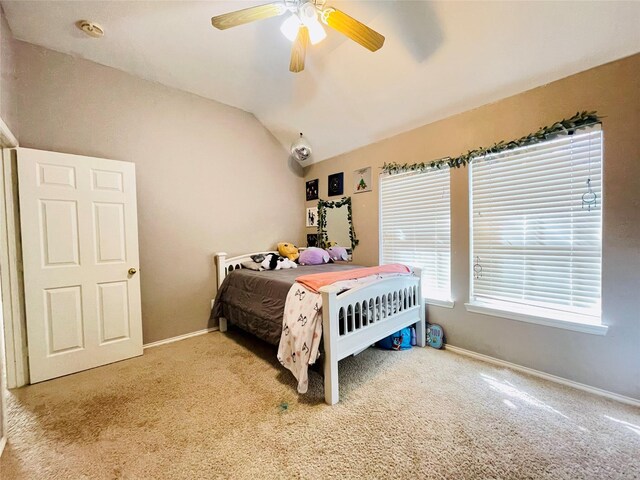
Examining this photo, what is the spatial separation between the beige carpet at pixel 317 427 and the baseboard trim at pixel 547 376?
7cm

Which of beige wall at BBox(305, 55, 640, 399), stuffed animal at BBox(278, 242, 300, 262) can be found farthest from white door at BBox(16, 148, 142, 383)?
beige wall at BBox(305, 55, 640, 399)

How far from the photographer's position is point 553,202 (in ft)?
6.69

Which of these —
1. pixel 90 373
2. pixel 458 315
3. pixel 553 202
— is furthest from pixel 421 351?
pixel 90 373

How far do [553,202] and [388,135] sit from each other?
1.72 m

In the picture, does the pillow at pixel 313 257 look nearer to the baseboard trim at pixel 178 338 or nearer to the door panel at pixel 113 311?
the baseboard trim at pixel 178 338

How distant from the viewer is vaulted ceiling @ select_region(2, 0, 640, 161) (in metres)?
1.74

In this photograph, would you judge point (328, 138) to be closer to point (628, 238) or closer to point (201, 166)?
point (201, 166)

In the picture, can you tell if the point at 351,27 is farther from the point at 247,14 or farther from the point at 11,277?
the point at 11,277

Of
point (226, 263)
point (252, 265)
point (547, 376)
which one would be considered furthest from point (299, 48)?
point (547, 376)

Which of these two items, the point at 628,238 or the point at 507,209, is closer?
the point at 628,238

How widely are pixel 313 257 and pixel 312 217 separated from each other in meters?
0.83

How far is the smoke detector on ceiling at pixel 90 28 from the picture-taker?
2088 mm

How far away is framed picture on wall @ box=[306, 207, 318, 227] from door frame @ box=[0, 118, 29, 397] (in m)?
3.06

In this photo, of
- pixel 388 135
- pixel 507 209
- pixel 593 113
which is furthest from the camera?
pixel 388 135
